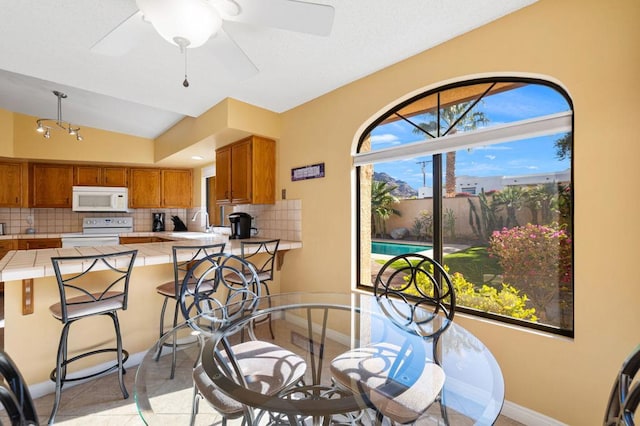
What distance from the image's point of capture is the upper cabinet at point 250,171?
316 cm

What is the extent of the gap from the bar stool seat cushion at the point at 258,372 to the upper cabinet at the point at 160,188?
4.31 m

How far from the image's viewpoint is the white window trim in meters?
1.53

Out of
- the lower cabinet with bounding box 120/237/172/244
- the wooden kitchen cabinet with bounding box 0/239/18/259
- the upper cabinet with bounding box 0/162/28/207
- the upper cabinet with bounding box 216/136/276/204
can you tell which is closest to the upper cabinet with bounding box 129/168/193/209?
the lower cabinet with bounding box 120/237/172/244

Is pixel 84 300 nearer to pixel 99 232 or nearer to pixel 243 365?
pixel 243 365

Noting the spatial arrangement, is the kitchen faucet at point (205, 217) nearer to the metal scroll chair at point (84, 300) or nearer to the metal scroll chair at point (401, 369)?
the metal scroll chair at point (84, 300)

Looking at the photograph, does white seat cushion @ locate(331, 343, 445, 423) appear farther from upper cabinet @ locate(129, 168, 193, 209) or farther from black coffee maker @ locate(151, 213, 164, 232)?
Result: black coffee maker @ locate(151, 213, 164, 232)

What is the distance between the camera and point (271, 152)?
3.33 meters

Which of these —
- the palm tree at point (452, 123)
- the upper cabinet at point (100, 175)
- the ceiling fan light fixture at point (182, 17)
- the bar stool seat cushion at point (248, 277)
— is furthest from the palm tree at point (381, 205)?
the upper cabinet at point (100, 175)

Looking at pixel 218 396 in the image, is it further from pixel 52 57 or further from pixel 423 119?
pixel 52 57

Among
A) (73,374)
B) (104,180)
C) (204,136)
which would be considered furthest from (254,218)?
(104,180)

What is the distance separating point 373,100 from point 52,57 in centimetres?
242

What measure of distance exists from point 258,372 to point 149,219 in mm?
4960

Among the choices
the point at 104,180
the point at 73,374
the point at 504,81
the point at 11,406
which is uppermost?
the point at 504,81

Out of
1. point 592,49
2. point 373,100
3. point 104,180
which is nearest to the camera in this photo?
point 592,49
